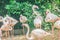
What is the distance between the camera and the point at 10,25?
7852 millimetres

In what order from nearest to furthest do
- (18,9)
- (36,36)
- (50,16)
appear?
(36,36)
(50,16)
(18,9)

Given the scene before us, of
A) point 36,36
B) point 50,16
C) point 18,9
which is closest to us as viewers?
point 36,36

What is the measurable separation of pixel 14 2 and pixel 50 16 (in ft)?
6.27

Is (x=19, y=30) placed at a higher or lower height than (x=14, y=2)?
lower

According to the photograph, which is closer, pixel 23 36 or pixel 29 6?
pixel 23 36

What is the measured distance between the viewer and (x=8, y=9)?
9250mm

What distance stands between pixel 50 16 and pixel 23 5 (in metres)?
1.78

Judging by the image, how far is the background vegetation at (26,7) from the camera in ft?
30.3

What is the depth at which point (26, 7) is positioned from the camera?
30.2 ft

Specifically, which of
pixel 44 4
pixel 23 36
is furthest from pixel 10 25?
pixel 44 4

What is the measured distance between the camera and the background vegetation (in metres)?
9.23

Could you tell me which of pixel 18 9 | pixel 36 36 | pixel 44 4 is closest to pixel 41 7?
pixel 44 4

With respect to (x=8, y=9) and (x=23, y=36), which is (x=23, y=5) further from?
(x=23, y=36)

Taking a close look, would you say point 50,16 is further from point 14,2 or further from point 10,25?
point 14,2
